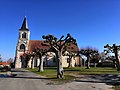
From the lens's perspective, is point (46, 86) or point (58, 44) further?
point (58, 44)

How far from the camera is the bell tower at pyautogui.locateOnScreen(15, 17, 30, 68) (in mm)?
71812

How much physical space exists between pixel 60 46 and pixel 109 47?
1753 centimetres

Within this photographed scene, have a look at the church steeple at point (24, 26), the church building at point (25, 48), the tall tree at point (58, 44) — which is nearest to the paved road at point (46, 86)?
the tall tree at point (58, 44)

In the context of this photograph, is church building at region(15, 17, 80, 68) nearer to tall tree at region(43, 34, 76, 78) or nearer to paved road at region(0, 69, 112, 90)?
tall tree at region(43, 34, 76, 78)

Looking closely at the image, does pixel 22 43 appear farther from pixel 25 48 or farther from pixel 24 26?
pixel 24 26

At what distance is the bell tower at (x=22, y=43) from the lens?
71812 mm

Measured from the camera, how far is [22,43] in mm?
73375

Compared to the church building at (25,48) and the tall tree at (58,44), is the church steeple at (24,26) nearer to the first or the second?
the church building at (25,48)

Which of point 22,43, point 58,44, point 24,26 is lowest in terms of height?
point 58,44

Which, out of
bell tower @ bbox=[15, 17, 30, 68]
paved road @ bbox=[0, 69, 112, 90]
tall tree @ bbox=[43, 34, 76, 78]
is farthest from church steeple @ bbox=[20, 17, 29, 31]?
paved road @ bbox=[0, 69, 112, 90]

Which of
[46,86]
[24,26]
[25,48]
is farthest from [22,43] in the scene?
[46,86]

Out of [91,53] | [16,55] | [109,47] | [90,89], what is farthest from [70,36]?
[16,55]

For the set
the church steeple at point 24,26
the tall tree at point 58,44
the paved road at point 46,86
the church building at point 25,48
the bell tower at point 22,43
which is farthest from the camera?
the church steeple at point 24,26

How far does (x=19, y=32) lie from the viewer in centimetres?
7456
